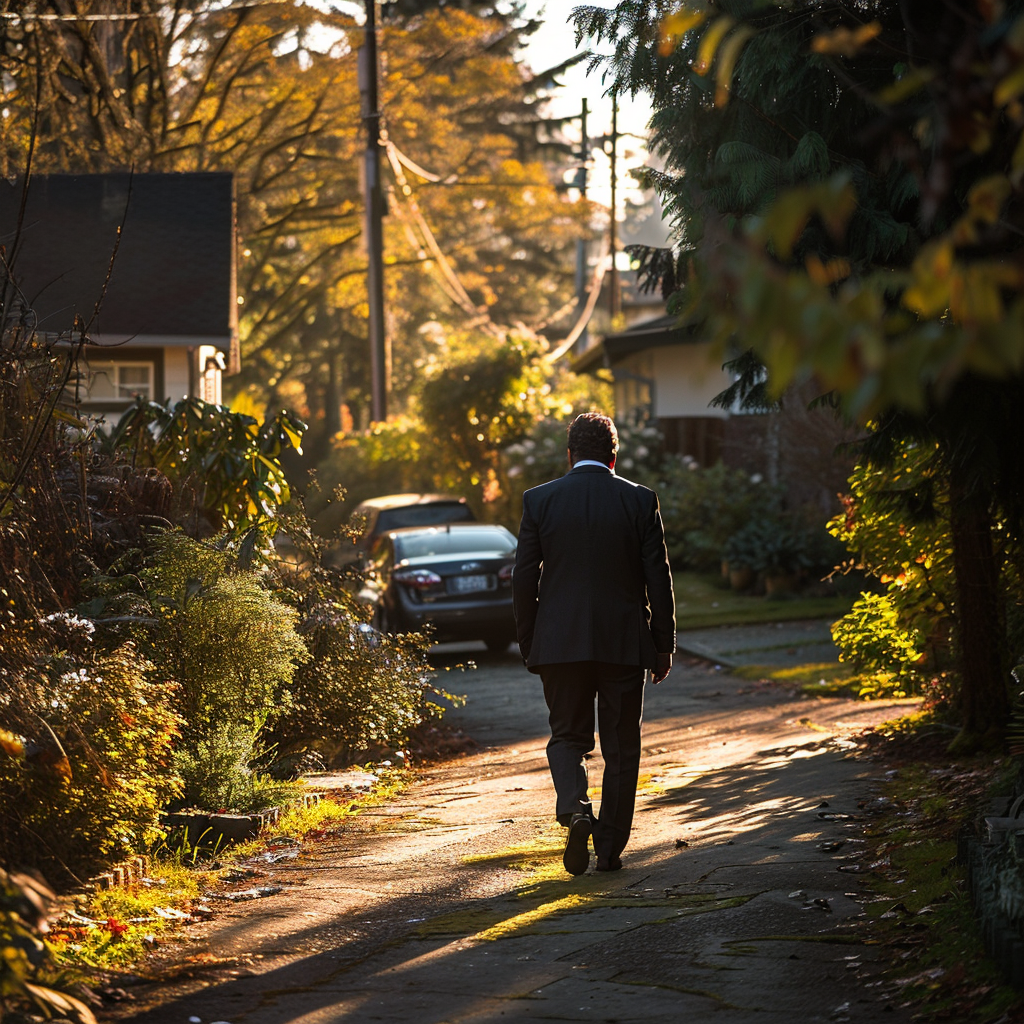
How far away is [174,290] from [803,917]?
14.9 m

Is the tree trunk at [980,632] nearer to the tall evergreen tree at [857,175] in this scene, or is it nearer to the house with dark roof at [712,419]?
the tall evergreen tree at [857,175]

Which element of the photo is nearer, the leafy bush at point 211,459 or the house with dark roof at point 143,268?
the leafy bush at point 211,459

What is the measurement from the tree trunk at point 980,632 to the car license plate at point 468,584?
27.7 ft

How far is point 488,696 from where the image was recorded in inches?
529

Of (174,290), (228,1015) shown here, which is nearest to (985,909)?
(228,1015)

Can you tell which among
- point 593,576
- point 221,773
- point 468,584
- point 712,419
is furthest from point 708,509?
point 593,576

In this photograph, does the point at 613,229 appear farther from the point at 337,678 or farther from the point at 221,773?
the point at 221,773

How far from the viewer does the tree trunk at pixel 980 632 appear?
7.91 metres

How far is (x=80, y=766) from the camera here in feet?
17.8

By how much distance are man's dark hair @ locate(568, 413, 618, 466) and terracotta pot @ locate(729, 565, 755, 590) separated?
1462 centimetres

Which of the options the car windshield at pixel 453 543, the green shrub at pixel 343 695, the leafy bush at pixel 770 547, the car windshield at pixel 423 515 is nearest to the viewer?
the green shrub at pixel 343 695

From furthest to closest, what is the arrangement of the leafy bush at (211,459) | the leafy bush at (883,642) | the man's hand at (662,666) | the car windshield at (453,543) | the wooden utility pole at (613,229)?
the wooden utility pole at (613,229), the car windshield at (453,543), the leafy bush at (211,459), the leafy bush at (883,642), the man's hand at (662,666)

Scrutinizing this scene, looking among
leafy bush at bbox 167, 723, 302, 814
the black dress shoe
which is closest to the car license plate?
leafy bush at bbox 167, 723, 302, 814

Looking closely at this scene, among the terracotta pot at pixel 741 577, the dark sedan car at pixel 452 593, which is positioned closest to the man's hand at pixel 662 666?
the dark sedan car at pixel 452 593
